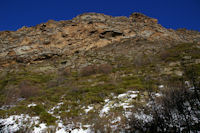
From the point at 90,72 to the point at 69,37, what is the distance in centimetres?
1883

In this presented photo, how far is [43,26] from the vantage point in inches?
1417

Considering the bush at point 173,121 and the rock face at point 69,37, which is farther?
the rock face at point 69,37

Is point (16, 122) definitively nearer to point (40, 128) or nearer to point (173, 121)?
point (40, 128)

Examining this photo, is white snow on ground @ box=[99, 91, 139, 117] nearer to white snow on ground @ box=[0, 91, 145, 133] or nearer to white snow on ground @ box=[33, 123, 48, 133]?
white snow on ground @ box=[0, 91, 145, 133]

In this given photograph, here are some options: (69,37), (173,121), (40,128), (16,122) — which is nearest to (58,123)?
(40,128)

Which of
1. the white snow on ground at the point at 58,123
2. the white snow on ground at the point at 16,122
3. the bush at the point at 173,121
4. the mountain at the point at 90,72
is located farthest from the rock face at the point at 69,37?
the bush at the point at 173,121

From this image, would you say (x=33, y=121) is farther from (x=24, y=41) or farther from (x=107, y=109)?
(x=24, y=41)

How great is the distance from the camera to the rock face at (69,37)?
28530 millimetres

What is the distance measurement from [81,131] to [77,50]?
25607mm

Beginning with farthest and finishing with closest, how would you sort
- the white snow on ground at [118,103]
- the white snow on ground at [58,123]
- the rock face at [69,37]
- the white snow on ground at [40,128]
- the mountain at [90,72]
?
1. the rock face at [69,37]
2. the white snow on ground at [118,103]
3. the mountain at [90,72]
4. the white snow on ground at [40,128]
5. the white snow on ground at [58,123]

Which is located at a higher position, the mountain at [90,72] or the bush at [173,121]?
the mountain at [90,72]

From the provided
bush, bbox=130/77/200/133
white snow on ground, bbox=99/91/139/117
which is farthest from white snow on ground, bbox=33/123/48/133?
bush, bbox=130/77/200/133

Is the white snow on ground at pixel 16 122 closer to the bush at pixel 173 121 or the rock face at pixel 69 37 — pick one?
the bush at pixel 173 121

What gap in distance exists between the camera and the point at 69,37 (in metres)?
32.7
